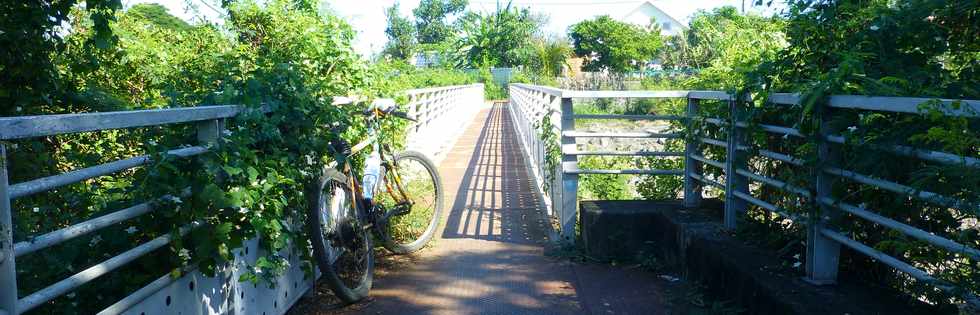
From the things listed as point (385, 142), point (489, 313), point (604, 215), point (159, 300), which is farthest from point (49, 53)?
point (604, 215)

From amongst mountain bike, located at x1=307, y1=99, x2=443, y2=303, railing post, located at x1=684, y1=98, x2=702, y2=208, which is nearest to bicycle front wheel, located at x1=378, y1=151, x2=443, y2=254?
mountain bike, located at x1=307, y1=99, x2=443, y2=303

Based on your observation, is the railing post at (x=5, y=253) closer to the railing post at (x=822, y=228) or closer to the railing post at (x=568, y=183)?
the railing post at (x=822, y=228)

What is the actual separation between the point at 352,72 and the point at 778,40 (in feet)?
11.1

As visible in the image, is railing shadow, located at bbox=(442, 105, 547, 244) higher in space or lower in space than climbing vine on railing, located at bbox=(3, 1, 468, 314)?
lower

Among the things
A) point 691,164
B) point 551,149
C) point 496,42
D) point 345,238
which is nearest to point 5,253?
point 345,238

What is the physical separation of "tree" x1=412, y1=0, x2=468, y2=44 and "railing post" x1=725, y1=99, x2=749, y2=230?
10637 centimetres

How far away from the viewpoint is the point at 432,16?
111750mm

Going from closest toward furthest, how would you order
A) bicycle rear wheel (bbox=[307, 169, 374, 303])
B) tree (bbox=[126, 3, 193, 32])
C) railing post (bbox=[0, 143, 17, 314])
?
railing post (bbox=[0, 143, 17, 314])
bicycle rear wheel (bbox=[307, 169, 374, 303])
tree (bbox=[126, 3, 193, 32])

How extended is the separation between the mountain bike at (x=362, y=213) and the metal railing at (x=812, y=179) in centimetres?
134

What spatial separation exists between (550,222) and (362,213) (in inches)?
113

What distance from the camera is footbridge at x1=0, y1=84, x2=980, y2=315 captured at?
258 centimetres

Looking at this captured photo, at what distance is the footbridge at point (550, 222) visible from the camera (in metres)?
2.58

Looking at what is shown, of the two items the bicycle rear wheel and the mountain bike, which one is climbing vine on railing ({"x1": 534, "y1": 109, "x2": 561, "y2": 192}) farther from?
the bicycle rear wheel

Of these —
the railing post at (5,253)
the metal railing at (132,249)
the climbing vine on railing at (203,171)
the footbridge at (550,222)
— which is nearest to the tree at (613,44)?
the footbridge at (550,222)
